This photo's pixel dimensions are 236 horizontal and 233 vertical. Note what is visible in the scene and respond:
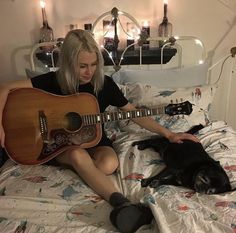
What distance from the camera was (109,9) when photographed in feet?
6.83

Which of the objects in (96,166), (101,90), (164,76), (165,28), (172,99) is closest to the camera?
(96,166)

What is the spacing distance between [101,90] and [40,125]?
38 centimetres

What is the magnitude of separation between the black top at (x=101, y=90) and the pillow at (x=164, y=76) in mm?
330

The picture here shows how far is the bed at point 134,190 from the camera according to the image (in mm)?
1014

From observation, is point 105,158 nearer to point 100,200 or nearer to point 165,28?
point 100,200

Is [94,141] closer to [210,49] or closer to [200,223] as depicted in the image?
[200,223]

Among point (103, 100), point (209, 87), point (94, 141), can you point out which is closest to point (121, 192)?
point (94, 141)

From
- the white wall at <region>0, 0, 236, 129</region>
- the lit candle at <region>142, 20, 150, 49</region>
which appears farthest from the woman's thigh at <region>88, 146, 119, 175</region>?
the white wall at <region>0, 0, 236, 129</region>

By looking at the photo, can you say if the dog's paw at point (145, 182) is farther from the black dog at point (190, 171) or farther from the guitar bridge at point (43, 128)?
the guitar bridge at point (43, 128)

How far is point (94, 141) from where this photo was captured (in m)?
1.49

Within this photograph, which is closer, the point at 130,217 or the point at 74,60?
the point at 130,217

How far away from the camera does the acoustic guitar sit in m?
1.43

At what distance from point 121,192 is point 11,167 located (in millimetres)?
583

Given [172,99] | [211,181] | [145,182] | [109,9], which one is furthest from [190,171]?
[109,9]
